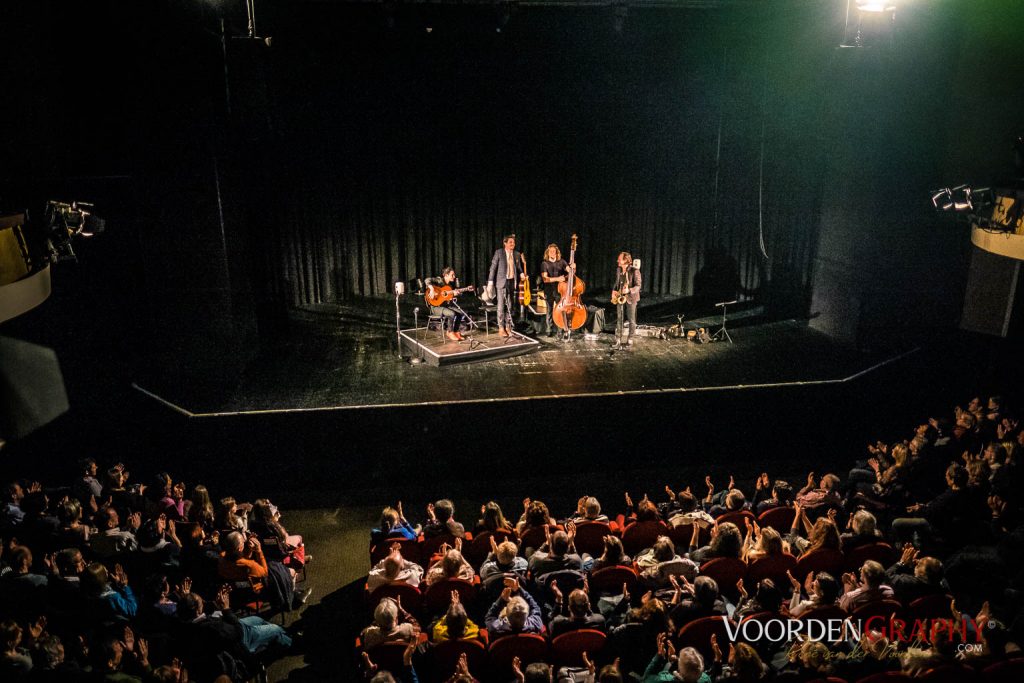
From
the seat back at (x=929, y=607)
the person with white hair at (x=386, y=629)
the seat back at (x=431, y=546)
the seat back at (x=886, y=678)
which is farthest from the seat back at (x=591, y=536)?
the seat back at (x=886, y=678)

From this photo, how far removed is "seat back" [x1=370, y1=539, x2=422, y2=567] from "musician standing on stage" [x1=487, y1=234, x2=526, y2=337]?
5.65 meters

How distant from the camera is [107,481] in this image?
7.50m

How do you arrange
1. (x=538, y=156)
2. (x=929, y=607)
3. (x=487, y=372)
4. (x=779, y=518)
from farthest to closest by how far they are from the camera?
(x=538, y=156), (x=487, y=372), (x=779, y=518), (x=929, y=607)

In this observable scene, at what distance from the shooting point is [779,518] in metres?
6.99

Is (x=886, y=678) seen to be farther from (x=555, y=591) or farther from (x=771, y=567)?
(x=555, y=591)

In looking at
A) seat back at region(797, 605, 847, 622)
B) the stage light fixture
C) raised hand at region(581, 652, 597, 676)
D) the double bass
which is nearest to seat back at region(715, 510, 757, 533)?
seat back at region(797, 605, 847, 622)

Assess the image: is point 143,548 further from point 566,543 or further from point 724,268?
point 724,268

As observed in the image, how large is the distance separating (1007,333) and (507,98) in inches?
317

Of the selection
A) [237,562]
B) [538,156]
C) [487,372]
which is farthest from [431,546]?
[538,156]

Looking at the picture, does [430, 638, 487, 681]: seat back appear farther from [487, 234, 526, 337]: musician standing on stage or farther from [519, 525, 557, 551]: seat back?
[487, 234, 526, 337]: musician standing on stage

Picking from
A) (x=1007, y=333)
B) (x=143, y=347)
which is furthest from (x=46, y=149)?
(x=1007, y=333)

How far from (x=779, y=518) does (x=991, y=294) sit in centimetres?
635

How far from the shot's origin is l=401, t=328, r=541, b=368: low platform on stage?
35.6 feet

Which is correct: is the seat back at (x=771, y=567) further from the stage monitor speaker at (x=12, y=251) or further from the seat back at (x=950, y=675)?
the stage monitor speaker at (x=12, y=251)
